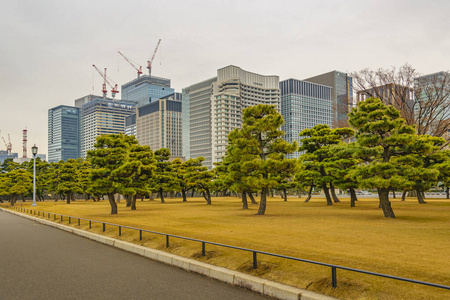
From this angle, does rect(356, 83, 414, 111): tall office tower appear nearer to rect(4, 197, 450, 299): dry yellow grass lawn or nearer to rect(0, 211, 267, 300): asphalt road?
rect(4, 197, 450, 299): dry yellow grass lawn

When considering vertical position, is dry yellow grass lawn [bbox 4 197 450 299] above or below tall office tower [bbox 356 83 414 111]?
below

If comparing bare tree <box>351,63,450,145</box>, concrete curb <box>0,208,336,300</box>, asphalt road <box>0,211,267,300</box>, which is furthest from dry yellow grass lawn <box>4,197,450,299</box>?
bare tree <box>351,63,450,145</box>

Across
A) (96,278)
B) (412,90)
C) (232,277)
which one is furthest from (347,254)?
(412,90)

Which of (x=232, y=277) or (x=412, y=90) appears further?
(x=412, y=90)

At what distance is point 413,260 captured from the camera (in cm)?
1129

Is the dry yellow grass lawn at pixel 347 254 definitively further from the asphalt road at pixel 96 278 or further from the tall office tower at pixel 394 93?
the tall office tower at pixel 394 93

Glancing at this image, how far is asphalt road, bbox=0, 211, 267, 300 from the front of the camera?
876cm

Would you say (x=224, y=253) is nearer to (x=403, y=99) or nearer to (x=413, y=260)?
(x=413, y=260)

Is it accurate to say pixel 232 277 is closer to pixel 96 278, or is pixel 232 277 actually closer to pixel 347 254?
pixel 96 278

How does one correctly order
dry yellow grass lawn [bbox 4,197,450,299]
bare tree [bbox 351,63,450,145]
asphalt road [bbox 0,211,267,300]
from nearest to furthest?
dry yellow grass lawn [bbox 4,197,450,299] → asphalt road [bbox 0,211,267,300] → bare tree [bbox 351,63,450,145]

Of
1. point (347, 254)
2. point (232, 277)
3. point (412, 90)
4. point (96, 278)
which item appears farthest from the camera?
point (412, 90)

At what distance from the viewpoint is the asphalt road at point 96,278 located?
8.76 meters

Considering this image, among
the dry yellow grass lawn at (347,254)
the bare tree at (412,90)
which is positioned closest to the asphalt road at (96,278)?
the dry yellow grass lawn at (347,254)

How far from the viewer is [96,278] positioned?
33.9 ft
